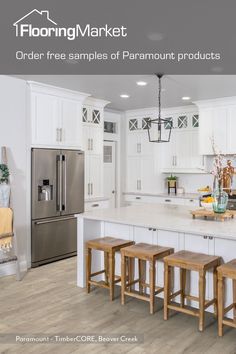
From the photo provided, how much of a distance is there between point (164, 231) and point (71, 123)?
266cm

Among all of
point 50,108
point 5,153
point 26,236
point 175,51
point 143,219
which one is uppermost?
point 175,51

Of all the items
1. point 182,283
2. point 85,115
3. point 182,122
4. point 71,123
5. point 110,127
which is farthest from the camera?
point 110,127

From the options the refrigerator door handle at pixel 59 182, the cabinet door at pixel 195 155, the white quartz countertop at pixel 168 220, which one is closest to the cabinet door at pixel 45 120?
the refrigerator door handle at pixel 59 182

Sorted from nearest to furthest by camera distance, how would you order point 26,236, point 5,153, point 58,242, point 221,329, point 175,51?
point 221,329
point 175,51
point 5,153
point 26,236
point 58,242

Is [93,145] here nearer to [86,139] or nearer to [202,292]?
[86,139]

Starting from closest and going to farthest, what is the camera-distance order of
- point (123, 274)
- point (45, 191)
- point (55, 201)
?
point (123, 274)
point (45, 191)
point (55, 201)

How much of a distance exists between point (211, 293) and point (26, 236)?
2.68m

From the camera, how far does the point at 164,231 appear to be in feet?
12.1

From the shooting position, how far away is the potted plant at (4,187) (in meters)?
4.40

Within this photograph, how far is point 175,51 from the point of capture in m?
3.65

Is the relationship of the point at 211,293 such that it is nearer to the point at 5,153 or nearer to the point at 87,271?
the point at 87,271

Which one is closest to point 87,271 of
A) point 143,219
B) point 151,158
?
point 143,219

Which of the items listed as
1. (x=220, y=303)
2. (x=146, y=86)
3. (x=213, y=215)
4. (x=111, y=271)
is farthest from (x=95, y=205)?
(x=220, y=303)

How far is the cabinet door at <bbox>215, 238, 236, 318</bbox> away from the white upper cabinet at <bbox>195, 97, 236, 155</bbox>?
2.98 metres
